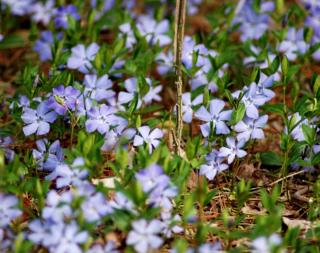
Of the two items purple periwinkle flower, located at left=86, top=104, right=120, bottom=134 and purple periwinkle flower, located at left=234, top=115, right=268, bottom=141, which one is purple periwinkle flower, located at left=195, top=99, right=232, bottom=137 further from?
purple periwinkle flower, located at left=86, top=104, right=120, bottom=134

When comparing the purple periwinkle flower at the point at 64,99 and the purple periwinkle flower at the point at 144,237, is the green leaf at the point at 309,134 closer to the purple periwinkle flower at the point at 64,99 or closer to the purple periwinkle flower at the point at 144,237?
the purple periwinkle flower at the point at 144,237

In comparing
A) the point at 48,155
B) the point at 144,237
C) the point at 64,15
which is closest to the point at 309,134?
the point at 144,237

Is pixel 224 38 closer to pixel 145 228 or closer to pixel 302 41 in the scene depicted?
pixel 302 41

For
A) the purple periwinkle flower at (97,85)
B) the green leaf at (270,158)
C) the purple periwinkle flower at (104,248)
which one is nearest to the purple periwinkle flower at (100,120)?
the purple periwinkle flower at (97,85)

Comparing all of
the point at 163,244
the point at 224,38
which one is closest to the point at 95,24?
the point at 224,38

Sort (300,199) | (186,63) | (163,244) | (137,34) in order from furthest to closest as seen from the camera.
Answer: (137,34)
(186,63)
(300,199)
(163,244)

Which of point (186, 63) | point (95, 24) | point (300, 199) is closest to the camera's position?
point (300, 199)
